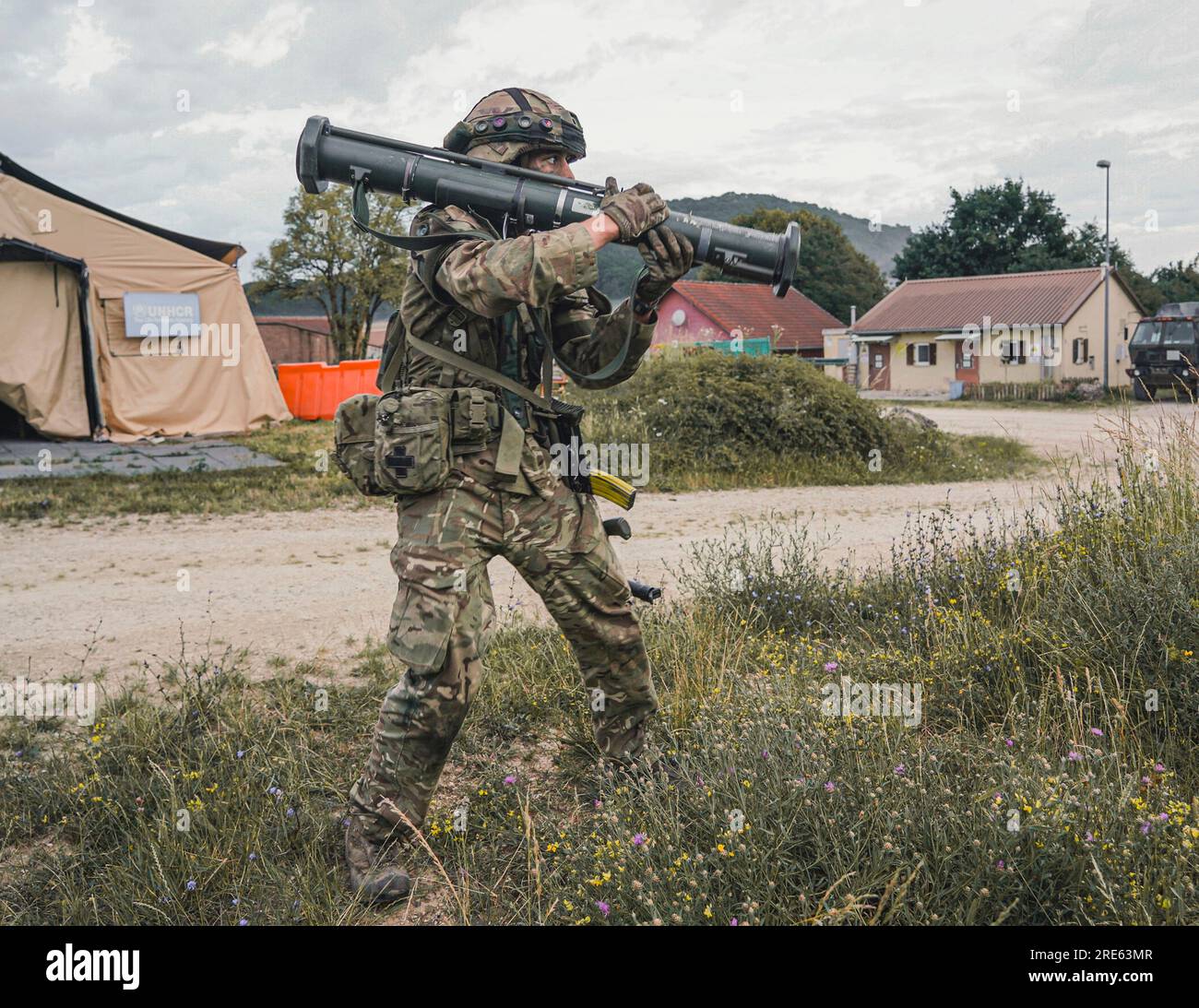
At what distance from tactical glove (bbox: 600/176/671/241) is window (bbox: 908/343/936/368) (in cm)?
3598

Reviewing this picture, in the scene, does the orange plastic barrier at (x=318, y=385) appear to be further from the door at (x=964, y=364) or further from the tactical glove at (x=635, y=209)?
the door at (x=964, y=364)

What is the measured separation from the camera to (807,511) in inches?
347

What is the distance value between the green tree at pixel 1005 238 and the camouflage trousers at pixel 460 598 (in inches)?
A: 1824

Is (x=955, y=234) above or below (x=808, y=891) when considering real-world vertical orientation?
above

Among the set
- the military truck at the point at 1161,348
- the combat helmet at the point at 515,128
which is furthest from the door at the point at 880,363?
the combat helmet at the point at 515,128

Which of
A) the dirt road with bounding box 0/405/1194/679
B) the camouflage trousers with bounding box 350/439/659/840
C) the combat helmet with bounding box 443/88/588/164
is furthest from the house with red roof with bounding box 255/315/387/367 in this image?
the camouflage trousers with bounding box 350/439/659/840

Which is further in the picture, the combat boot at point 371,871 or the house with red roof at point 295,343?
the house with red roof at point 295,343

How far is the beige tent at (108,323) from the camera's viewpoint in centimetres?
1334

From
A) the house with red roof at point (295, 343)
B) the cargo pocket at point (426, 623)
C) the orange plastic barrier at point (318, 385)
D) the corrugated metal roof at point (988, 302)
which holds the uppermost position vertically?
the corrugated metal roof at point (988, 302)

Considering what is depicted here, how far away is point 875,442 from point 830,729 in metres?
9.09

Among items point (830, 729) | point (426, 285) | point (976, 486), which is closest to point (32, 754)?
point (426, 285)

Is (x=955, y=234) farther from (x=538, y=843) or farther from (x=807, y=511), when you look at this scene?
(x=538, y=843)

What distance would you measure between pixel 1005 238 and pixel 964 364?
43.6 ft

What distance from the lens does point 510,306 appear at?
9.02 ft
